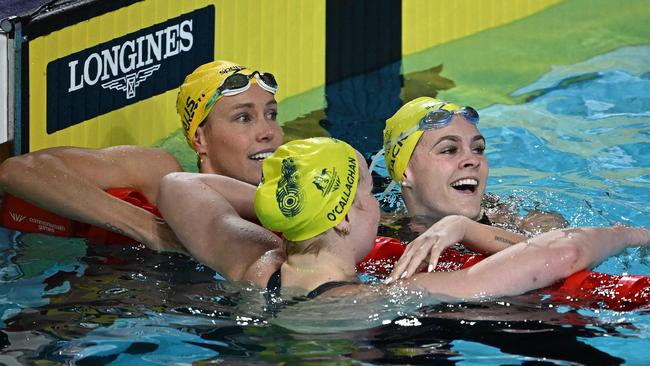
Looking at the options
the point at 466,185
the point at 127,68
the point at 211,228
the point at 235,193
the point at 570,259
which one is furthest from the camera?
the point at 127,68

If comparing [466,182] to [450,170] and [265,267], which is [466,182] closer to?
[450,170]

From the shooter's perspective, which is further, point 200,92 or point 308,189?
point 200,92

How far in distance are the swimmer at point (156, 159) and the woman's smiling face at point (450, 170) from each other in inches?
28.5

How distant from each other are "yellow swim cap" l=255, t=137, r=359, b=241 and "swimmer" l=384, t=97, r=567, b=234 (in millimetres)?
1235

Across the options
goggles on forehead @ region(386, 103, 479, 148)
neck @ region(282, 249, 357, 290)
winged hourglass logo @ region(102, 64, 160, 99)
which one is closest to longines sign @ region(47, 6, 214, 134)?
→ winged hourglass logo @ region(102, 64, 160, 99)

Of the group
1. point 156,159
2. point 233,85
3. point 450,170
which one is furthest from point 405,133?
point 156,159

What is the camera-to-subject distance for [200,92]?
551 centimetres

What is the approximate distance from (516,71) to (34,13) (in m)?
3.81

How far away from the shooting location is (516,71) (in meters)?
8.41

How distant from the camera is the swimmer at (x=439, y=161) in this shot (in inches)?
203

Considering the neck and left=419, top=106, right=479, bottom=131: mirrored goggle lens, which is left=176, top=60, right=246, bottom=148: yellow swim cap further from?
the neck

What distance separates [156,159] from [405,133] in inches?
44.5

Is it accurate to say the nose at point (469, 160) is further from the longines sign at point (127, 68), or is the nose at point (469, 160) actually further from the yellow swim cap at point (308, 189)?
the longines sign at point (127, 68)

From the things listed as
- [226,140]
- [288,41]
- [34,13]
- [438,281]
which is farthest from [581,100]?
[438,281]
